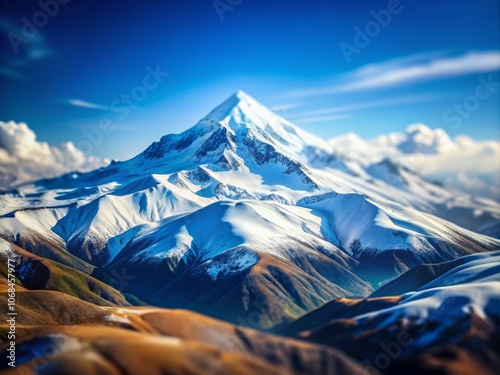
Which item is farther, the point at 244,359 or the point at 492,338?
the point at 492,338

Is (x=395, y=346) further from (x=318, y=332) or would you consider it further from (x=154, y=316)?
(x=154, y=316)

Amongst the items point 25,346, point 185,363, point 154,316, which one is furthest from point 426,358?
point 25,346

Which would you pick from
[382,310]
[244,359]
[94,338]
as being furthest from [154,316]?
[382,310]

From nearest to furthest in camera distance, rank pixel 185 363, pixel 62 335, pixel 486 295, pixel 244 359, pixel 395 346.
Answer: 1. pixel 185 363
2. pixel 244 359
3. pixel 62 335
4. pixel 395 346
5. pixel 486 295

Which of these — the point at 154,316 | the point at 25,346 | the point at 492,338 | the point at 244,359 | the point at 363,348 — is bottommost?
the point at 492,338

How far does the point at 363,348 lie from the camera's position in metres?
165

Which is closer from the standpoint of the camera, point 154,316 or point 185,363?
point 185,363

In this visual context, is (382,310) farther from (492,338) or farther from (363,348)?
(492,338)

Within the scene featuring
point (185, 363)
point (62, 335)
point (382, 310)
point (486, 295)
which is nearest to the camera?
point (185, 363)

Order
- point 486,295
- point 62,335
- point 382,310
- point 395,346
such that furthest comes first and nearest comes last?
point 382,310 → point 486,295 → point 395,346 → point 62,335

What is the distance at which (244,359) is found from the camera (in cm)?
13675

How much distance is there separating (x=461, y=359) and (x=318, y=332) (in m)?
55.6

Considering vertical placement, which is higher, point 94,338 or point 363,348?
point 94,338

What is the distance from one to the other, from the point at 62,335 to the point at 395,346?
103210mm
